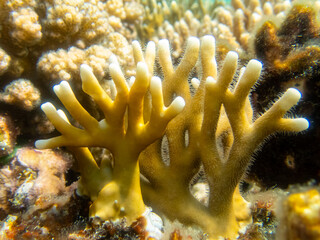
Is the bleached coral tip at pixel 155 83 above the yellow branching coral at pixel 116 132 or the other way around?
above

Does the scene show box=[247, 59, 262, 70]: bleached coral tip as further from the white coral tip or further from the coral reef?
the coral reef

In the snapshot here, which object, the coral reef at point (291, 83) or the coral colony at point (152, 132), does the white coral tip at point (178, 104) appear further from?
the coral reef at point (291, 83)

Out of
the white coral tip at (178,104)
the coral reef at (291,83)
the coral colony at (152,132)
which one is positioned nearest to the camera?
the white coral tip at (178,104)

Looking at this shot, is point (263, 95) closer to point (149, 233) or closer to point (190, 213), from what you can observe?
point (190, 213)

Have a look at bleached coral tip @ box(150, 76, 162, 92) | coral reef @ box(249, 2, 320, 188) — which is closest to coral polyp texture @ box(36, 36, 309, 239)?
bleached coral tip @ box(150, 76, 162, 92)

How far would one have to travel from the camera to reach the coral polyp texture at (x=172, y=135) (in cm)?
147

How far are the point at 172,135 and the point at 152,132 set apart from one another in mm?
340

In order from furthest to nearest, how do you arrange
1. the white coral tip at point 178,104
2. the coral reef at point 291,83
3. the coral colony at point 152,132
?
the coral reef at point 291,83 → the coral colony at point 152,132 → the white coral tip at point 178,104

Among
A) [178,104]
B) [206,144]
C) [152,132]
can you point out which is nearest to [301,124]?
[206,144]

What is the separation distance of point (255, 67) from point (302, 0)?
69.7 inches

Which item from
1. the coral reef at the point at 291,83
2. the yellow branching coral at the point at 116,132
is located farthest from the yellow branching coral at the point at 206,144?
the coral reef at the point at 291,83

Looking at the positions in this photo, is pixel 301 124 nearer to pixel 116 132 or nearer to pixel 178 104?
pixel 178 104

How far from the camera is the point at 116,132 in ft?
5.27

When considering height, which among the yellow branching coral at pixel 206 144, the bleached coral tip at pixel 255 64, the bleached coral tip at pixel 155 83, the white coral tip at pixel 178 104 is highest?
the bleached coral tip at pixel 255 64
